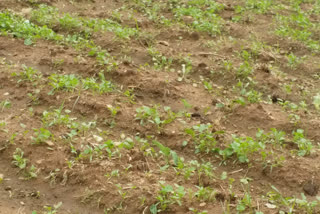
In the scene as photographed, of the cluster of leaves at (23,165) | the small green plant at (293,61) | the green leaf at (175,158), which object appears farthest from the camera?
the small green plant at (293,61)

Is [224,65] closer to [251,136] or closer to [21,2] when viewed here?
[251,136]

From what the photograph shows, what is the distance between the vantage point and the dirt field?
314 centimetres

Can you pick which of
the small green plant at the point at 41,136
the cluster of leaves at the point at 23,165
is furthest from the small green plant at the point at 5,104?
the cluster of leaves at the point at 23,165

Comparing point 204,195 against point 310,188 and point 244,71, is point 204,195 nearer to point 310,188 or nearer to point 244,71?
point 310,188

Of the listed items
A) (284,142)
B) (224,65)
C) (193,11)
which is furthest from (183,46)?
(284,142)

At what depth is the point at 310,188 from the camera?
3367mm

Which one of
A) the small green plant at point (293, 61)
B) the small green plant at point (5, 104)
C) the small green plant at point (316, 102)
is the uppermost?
the small green plant at point (5, 104)

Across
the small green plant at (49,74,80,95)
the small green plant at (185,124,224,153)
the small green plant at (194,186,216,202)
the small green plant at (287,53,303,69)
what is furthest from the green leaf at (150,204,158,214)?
the small green plant at (287,53,303,69)

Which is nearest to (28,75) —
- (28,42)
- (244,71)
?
(28,42)

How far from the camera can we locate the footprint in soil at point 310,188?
336 cm

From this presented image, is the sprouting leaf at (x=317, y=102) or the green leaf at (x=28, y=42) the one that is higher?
the green leaf at (x=28, y=42)

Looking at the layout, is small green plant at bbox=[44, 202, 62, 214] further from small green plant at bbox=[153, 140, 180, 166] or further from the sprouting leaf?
the sprouting leaf

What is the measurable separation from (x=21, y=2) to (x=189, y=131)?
3.71 m

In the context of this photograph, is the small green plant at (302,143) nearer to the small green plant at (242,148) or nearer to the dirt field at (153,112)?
the dirt field at (153,112)
